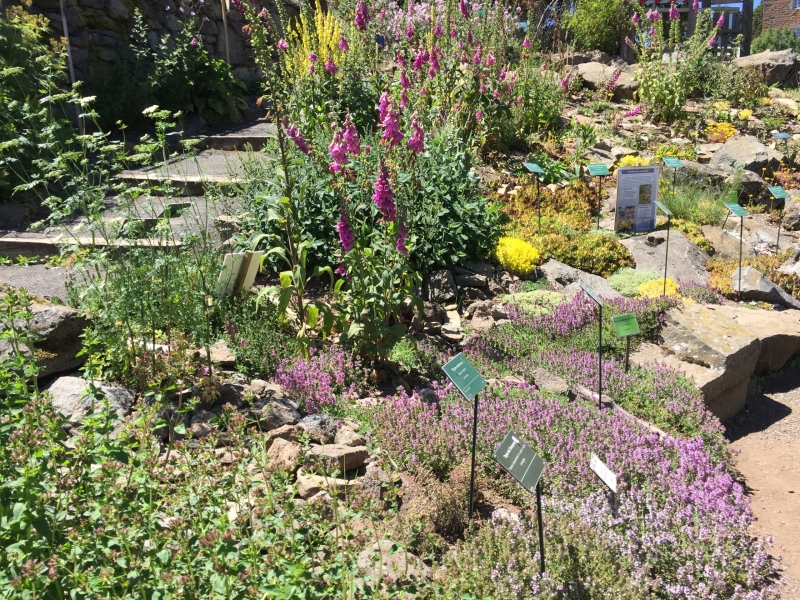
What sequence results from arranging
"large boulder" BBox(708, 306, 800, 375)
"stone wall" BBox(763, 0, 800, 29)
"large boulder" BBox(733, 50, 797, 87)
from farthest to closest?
"stone wall" BBox(763, 0, 800, 29)
"large boulder" BBox(733, 50, 797, 87)
"large boulder" BBox(708, 306, 800, 375)

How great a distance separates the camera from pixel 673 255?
698 centimetres

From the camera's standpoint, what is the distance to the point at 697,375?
15.9 feet

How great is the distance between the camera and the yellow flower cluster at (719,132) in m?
10.5

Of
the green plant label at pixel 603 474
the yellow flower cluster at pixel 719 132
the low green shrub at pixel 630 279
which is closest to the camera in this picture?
the green plant label at pixel 603 474

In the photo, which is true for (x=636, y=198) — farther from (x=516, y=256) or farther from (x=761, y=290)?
(x=516, y=256)

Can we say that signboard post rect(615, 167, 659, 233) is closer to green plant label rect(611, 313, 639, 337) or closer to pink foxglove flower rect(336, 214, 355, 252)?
green plant label rect(611, 313, 639, 337)

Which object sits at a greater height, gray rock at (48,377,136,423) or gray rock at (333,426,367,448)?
gray rock at (48,377,136,423)

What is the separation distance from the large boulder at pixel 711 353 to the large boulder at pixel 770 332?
25 centimetres

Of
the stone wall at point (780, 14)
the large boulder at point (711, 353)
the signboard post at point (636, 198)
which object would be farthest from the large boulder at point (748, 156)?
the stone wall at point (780, 14)

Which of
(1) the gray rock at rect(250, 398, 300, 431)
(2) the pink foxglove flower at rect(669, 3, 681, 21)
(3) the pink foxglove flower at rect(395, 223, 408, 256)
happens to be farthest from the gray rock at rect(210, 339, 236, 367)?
(2) the pink foxglove flower at rect(669, 3, 681, 21)

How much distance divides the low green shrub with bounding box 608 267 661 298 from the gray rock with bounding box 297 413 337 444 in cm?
338

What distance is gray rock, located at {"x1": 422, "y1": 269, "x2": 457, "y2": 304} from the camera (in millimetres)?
5824

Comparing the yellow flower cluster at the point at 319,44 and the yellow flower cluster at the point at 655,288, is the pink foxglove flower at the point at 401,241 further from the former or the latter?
the yellow flower cluster at the point at 319,44

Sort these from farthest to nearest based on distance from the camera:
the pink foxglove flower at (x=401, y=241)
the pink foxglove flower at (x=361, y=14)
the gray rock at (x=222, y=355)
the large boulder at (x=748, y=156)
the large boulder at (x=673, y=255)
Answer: the large boulder at (x=748, y=156), the pink foxglove flower at (x=361, y=14), the large boulder at (x=673, y=255), the pink foxglove flower at (x=401, y=241), the gray rock at (x=222, y=355)
